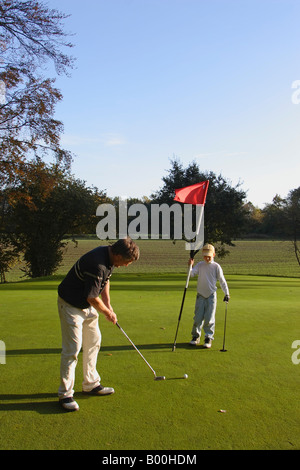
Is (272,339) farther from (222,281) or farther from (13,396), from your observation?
(13,396)

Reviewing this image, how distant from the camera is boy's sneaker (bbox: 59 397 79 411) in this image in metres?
4.97

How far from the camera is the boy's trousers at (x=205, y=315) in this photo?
818cm

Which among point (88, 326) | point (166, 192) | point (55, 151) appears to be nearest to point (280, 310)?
point (88, 326)

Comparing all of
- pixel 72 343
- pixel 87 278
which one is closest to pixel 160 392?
pixel 72 343

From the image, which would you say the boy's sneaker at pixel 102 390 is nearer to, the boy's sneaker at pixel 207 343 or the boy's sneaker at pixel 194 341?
the boy's sneaker at pixel 207 343

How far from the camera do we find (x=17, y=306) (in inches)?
491

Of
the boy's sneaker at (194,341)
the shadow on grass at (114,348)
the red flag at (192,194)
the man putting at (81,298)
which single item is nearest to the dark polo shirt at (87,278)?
the man putting at (81,298)

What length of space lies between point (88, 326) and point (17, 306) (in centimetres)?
755

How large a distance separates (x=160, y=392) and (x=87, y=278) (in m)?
1.72

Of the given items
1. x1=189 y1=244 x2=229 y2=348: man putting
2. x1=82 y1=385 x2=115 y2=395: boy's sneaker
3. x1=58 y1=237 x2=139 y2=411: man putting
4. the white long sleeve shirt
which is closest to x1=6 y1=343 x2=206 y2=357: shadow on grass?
x1=189 y1=244 x2=229 y2=348: man putting

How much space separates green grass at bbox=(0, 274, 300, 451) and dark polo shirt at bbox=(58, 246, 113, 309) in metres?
1.24

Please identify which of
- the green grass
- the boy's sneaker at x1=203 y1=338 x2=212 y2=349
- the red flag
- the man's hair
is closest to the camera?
Result: the green grass

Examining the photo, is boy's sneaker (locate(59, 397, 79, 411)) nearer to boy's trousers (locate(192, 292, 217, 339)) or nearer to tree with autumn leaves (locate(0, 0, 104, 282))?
boy's trousers (locate(192, 292, 217, 339))

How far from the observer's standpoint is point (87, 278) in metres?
5.10
